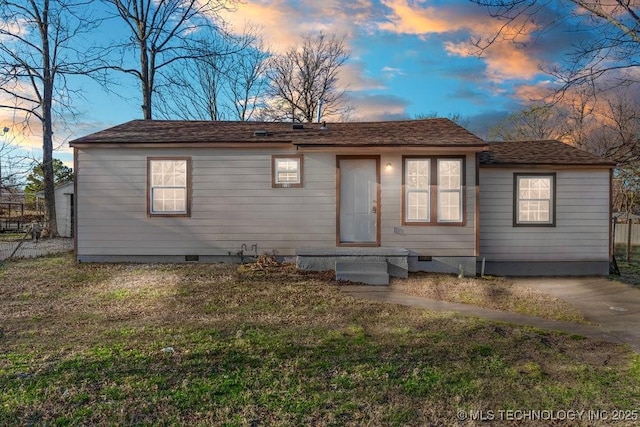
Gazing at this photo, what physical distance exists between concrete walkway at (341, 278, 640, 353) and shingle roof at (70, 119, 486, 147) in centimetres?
350

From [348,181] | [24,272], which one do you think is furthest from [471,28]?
[24,272]

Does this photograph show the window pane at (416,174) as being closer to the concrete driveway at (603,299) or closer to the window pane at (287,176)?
the window pane at (287,176)

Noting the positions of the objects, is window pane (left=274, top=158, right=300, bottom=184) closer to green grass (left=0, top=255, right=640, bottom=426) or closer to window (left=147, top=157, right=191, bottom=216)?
window (left=147, top=157, right=191, bottom=216)

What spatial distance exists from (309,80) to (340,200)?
19.5 m

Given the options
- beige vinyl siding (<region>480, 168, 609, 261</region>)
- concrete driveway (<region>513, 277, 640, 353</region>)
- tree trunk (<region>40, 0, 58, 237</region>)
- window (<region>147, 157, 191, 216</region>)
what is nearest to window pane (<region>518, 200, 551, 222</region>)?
beige vinyl siding (<region>480, 168, 609, 261</region>)

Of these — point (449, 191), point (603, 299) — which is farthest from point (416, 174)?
point (603, 299)

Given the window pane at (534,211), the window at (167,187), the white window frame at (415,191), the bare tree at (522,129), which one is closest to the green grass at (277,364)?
the window at (167,187)

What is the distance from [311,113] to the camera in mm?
26828

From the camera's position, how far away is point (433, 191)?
378 inches

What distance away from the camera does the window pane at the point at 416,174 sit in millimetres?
9656

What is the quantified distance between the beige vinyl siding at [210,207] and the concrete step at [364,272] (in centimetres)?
125

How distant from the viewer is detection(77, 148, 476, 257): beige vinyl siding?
9.80 metres

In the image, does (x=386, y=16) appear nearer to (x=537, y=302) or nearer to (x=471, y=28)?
(x=471, y=28)

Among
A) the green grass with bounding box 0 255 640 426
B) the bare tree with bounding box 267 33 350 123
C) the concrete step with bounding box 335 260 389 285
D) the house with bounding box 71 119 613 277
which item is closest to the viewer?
the green grass with bounding box 0 255 640 426
